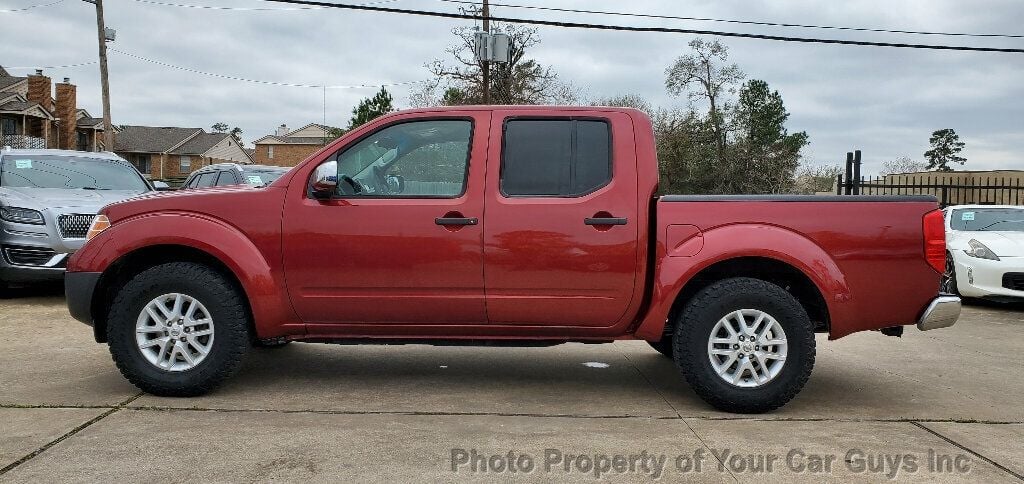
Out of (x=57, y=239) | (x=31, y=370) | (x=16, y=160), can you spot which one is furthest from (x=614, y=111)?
(x=16, y=160)

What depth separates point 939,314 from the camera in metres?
4.53

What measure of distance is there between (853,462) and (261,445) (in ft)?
9.35

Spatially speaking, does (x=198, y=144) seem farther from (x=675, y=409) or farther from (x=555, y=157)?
(x=675, y=409)

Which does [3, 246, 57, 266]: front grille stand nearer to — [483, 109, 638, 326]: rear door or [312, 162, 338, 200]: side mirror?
[312, 162, 338, 200]: side mirror

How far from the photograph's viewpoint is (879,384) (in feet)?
18.0

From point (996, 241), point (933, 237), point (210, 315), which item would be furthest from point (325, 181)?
point (996, 241)

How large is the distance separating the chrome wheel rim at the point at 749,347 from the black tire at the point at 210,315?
110 inches

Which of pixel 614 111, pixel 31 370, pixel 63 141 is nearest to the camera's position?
pixel 614 111

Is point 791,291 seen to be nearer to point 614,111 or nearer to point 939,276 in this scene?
point 939,276

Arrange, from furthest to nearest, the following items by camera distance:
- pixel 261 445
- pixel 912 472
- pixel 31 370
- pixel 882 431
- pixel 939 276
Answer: pixel 31 370
pixel 939 276
pixel 882 431
pixel 261 445
pixel 912 472

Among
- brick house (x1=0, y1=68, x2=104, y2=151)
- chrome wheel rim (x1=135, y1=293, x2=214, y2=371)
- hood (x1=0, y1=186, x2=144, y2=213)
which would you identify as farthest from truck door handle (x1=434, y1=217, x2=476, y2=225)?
brick house (x1=0, y1=68, x2=104, y2=151)

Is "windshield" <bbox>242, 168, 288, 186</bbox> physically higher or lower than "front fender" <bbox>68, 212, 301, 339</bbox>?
higher

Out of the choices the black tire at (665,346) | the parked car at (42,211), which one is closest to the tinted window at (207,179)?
the parked car at (42,211)

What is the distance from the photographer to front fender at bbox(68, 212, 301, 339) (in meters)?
4.68
